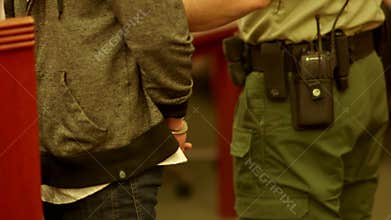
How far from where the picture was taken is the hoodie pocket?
4.30 ft

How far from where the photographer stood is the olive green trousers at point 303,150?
5.81 feet

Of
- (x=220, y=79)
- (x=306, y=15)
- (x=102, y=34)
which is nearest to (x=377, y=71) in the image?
(x=306, y=15)

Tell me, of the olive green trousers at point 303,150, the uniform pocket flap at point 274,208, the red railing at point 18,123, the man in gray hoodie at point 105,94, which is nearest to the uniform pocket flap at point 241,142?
the olive green trousers at point 303,150

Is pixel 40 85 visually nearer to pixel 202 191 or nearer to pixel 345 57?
pixel 345 57

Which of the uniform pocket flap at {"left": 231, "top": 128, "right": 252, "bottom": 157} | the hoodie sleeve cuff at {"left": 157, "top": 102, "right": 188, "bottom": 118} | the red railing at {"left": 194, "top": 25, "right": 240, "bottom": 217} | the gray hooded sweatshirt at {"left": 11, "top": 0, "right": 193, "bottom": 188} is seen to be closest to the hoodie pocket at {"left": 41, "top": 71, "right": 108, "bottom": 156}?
the gray hooded sweatshirt at {"left": 11, "top": 0, "right": 193, "bottom": 188}

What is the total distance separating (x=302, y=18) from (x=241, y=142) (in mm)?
299

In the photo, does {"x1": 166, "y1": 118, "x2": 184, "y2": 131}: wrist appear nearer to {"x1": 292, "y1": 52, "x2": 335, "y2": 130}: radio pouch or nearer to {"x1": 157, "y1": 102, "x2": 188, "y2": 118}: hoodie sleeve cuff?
{"x1": 157, "y1": 102, "x2": 188, "y2": 118}: hoodie sleeve cuff

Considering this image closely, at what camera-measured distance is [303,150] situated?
178 centimetres

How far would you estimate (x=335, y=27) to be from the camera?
68.5 inches

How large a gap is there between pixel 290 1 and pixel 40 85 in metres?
0.61

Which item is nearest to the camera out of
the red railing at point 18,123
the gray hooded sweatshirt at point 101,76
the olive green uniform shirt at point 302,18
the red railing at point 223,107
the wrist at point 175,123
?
the red railing at point 18,123

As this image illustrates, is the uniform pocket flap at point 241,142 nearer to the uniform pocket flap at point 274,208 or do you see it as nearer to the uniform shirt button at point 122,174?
the uniform pocket flap at point 274,208

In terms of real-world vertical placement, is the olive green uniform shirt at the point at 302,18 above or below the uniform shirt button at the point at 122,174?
above

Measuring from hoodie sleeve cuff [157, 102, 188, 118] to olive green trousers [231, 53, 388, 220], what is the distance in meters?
0.40
